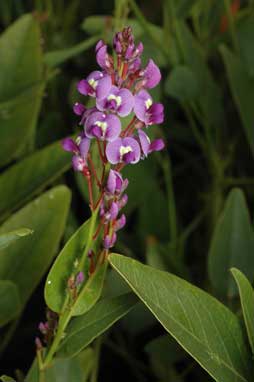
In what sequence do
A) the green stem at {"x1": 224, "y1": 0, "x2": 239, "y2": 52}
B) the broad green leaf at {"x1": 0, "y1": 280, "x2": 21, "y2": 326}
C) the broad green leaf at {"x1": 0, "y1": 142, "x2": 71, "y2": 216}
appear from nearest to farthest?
the broad green leaf at {"x1": 0, "y1": 280, "x2": 21, "y2": 326} < the broad green leaf at {"x1": 0, "y1": 142, "x2": 71, "y2": 216} < the green stem at {"x1": 224, "y1": 0, "x2": 239, "y2": 52}

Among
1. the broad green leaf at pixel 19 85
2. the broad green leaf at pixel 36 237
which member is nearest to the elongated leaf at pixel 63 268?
the broad green leaf at pixel 36 237

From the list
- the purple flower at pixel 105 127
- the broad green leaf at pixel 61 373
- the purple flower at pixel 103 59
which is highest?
the purple flower at pixel 103 59

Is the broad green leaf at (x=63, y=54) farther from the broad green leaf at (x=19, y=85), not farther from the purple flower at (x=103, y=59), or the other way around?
the purple flower at (x=103, y=59)

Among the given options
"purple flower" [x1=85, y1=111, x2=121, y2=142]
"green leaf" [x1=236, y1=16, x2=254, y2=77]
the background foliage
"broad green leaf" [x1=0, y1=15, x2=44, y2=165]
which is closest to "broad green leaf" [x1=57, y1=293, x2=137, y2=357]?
the background foliage

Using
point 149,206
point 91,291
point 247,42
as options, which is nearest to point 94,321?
point 91,291

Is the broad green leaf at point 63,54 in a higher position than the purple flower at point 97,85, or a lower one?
lower

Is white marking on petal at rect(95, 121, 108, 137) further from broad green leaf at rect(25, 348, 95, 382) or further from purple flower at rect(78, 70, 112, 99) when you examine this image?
broad green leaf at rect(25, 348, 95, 382)
